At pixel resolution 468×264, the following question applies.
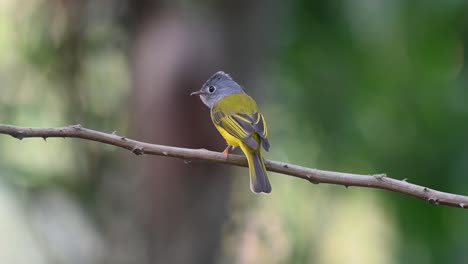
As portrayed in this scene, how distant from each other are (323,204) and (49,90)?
3102 mm

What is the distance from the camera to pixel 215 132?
6855mm

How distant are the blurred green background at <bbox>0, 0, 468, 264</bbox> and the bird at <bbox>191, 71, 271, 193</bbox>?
183 cm

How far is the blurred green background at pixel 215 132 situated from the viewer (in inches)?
279

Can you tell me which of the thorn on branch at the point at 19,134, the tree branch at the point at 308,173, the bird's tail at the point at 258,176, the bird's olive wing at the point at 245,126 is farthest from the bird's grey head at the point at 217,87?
the thorn on branch at the point at 19,134

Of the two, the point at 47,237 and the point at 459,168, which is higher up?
the point at 459,168

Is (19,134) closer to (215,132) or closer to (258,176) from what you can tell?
(258,176)

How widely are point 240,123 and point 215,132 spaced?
8.92ft

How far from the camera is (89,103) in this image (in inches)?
317

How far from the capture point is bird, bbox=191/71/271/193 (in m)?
3.76

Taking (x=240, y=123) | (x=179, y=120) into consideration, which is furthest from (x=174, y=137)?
(x=240, y=123)

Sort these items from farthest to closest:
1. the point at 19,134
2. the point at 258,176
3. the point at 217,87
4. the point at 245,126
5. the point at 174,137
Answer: the point at 174,137, the point at 217,87, the point at 245,126, the point at 258,176, the point at 19,134

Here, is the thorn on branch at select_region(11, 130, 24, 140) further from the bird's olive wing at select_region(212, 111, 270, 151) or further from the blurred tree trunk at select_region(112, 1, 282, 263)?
the blurred tree trunk at select_region(112, 1, 282, 263)

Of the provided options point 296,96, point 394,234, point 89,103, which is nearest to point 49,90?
point 89,103

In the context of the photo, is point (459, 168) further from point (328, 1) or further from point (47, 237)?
point (47, 237)
